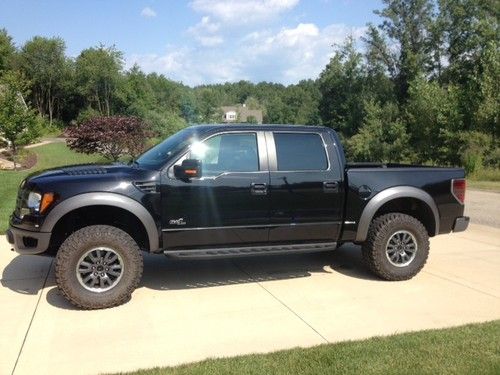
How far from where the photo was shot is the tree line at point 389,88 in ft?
113

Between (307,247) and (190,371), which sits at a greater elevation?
(307,247)

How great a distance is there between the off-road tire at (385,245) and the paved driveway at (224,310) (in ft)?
0.51

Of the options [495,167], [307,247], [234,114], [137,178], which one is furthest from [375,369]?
[234,114]

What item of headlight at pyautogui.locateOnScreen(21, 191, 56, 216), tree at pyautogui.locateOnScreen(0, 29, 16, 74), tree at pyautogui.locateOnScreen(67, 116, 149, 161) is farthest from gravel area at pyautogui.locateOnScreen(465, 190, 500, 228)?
tree at pyautogui.locateOnScreen(0, 29, 16, 74)

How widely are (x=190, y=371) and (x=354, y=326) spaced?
1.68m

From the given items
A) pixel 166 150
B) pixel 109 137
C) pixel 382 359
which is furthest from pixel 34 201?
pixel 109 137

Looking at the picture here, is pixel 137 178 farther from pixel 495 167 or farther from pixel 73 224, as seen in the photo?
pixel 495 167

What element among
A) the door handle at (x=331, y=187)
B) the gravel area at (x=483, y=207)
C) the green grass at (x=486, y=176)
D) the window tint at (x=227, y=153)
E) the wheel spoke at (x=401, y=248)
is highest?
the window tint at (x=227, y=153)

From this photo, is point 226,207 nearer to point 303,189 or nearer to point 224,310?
point 303,189

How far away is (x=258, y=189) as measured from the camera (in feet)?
18.0

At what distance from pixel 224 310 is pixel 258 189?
52.0 inches

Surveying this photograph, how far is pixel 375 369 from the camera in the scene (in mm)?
3770

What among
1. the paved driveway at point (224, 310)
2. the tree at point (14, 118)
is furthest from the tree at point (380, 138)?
the paved driveway at point (224, 310)

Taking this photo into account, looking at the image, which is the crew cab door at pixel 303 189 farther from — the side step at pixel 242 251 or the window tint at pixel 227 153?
the window tint at pixel 227 153
